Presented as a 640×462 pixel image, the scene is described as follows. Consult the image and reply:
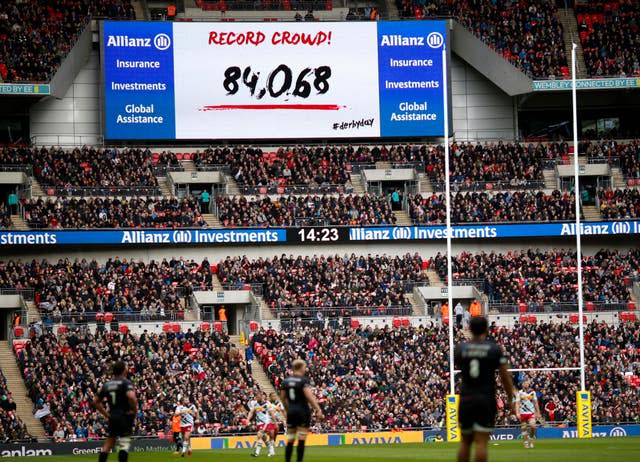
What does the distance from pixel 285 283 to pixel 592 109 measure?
19.4 metres

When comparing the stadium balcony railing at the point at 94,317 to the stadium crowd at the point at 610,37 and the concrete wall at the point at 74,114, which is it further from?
the stadium crowd at the point at 610,37

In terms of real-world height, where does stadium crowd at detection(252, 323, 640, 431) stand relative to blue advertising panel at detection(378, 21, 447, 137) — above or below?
below

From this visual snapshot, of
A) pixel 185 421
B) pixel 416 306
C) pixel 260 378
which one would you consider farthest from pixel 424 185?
pixel 185 421

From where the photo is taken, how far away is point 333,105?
5594 centimetres

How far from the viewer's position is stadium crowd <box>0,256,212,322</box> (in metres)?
46.6

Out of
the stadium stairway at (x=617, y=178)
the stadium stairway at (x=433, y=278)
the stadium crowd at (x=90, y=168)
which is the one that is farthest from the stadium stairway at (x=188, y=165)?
the stadium stairway at (x=617, y=178)

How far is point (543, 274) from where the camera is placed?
5078 centimetres

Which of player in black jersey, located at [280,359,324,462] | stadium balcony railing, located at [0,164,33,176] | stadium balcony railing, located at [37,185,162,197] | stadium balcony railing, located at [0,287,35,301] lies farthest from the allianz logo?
player in black jersey, located at [280,359,324,462]

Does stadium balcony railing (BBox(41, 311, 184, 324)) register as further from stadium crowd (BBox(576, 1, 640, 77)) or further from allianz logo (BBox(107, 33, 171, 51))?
stadium crowd (BBox(576, 1, 640, 77))

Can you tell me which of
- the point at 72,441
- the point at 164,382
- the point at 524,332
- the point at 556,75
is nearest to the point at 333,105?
the point at 556,75

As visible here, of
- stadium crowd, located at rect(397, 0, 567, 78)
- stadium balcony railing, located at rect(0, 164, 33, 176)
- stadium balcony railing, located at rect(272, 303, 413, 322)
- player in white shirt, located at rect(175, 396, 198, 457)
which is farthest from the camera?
stadium crowd, located at rect(397, 0, 567, 78)

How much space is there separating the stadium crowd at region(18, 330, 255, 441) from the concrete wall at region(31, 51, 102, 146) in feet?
43.4

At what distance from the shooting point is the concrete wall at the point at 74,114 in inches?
2164

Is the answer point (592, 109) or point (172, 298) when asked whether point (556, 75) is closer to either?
point (592, 109)
